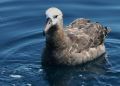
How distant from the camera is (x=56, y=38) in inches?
517

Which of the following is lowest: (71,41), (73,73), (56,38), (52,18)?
(73,73)

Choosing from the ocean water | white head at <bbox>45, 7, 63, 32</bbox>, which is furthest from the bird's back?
white head at <bbox>45, 7, 63, 32</bbox>

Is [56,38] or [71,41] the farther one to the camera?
[71,41]

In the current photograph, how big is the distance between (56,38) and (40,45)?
145cm

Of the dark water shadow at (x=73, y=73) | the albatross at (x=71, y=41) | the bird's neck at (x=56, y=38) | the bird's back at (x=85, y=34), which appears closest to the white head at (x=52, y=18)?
the albatross at (x=71, y=41)

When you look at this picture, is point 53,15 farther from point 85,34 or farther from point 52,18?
point 85,34

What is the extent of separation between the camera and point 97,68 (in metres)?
13.7

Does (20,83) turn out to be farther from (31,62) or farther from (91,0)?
(91,0)

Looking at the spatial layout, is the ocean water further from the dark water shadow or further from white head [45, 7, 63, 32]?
white head [45, 7, 63, 32]

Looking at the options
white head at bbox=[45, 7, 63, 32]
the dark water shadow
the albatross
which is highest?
white head at bbox=[45, 7, 63, 32]

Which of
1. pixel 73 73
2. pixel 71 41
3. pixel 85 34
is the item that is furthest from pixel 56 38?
pixel 85 34

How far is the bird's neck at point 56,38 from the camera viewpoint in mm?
12969

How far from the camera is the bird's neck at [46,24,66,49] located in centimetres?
1297

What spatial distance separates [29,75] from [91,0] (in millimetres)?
4717
